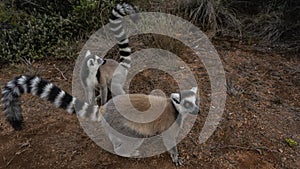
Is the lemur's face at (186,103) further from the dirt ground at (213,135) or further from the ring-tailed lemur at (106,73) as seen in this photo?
the ring-tailed lemur at (106,73)

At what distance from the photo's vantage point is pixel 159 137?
295cm

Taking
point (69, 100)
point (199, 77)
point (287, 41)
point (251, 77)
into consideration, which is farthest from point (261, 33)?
point (69, 100)

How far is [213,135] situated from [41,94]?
66.6 inches

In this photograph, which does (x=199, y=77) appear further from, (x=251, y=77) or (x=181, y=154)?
(x=181, y=154)

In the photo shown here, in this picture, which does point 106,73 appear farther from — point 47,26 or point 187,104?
point 47,26

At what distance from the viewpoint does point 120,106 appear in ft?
8.78

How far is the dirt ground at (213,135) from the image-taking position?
9.28 ft

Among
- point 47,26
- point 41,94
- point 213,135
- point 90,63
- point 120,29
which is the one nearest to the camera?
point 41,94

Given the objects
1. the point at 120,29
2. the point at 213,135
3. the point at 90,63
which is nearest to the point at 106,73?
the point at 90,63

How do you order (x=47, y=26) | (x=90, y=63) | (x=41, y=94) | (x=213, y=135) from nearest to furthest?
1. (x=41, y=94)
2. (x=213, y=135)
3. (x=90, y=63)
4. (x=47, y=26)

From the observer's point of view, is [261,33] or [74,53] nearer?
[74,53]

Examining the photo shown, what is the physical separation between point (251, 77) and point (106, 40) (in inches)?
87.9

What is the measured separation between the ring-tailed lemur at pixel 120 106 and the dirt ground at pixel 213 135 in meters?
0.24

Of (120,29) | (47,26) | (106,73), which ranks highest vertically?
(120,29)
